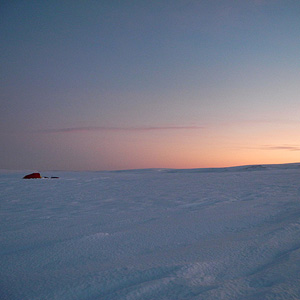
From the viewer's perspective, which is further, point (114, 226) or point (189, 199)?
point (189, 199)

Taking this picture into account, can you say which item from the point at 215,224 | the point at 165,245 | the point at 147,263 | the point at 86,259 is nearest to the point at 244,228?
the point at 215,224

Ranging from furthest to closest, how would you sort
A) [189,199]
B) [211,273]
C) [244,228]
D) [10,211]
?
[189,199] → [10,211] → [244,228] → [211,273]

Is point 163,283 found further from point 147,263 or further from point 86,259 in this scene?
point 86,259

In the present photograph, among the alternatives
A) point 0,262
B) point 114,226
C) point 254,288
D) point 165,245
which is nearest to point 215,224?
point 165,245

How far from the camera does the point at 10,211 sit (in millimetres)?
3797

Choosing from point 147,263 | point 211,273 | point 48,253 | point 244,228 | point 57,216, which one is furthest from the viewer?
point 57,216

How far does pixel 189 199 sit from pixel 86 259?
112 inches

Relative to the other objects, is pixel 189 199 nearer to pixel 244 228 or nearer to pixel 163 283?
pixel 244 228

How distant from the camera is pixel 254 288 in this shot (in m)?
1.33

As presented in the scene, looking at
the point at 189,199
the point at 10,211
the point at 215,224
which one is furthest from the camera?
the point at 189,199

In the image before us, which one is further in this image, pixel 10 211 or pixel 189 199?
pixel 189 199

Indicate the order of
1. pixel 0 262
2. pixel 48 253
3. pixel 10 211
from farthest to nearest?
pixel 10 211
pixel 48 253
pixel 0 262

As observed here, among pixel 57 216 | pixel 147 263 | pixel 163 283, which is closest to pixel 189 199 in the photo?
pixel 57 216

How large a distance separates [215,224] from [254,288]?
137 centimetres
